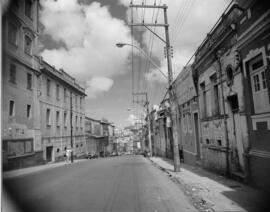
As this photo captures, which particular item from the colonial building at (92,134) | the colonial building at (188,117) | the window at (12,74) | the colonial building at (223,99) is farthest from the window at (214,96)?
the colonial building at (92,134)

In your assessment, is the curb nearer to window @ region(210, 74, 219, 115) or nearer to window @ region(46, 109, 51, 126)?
window @ region(210, 74, 219, 115)

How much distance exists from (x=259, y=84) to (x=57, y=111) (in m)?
28.5

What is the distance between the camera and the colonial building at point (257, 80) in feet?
24.8

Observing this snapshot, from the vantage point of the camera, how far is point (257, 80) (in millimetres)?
8500

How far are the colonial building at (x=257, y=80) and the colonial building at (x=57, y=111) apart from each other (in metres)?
A: 22.1

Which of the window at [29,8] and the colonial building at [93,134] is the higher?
the window at [29,8]

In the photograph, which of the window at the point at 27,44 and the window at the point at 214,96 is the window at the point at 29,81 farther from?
the window at the point at 214,96

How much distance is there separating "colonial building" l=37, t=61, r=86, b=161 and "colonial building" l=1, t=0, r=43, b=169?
2.79 m

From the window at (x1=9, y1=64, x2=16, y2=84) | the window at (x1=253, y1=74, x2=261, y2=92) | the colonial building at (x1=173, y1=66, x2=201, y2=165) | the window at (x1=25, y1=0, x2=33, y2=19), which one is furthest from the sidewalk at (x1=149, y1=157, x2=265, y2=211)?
the window at (x1=25, y1=0, x2=33, y2=19)

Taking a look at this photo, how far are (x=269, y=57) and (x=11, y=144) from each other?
1873 centimetres

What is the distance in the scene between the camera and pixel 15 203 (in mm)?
7984

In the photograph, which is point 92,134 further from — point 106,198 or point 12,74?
point 106,198

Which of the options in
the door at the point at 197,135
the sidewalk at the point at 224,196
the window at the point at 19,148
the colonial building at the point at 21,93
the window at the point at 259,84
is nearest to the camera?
the sidewalk at the point at 224,196

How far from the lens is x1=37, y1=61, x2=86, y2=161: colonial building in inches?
1125
